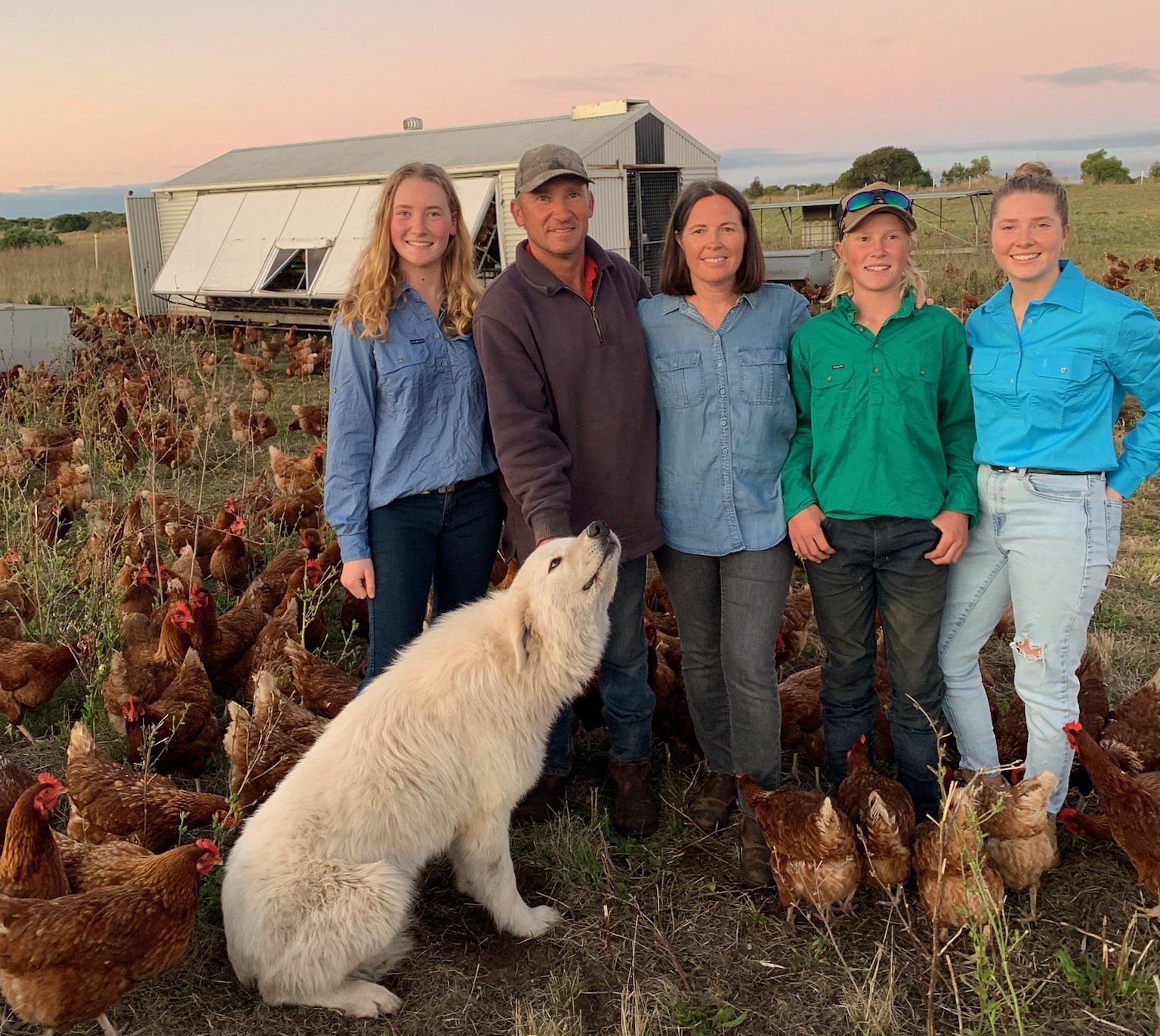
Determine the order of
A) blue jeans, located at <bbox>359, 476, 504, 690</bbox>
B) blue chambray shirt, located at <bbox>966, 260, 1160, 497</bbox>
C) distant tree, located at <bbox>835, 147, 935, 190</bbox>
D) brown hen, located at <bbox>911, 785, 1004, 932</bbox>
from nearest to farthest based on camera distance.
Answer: brown hen, located at <bbox>911, 785, 1004, 932</bbox> → blue chambray shirt, located at <bbox>966, 260, 1160, 497</bbox> → blue jeans, located at <bbox>359, 476, 504, 690</bbox> → distant tree, located at <bbox>835, 147, 935, 190</bbox>

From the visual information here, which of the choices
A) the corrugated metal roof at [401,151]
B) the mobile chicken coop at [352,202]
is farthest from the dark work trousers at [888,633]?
the corrugated metal roof at [401,151]

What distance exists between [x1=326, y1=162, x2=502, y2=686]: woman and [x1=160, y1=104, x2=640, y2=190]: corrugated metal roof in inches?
563

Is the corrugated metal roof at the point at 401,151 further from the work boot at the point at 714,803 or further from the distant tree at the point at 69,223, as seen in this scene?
the distant tree at the point at 69,223

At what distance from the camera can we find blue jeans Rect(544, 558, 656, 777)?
3926mm

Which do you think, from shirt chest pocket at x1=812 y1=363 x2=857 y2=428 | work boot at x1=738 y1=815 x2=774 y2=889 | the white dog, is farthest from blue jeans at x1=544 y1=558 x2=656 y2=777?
shirt chest pocket at x1=812 y1=363 x2=857 y2=428

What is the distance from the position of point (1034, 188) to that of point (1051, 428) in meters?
0.90

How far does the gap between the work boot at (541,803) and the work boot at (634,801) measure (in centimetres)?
31

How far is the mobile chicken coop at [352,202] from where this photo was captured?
1753cm

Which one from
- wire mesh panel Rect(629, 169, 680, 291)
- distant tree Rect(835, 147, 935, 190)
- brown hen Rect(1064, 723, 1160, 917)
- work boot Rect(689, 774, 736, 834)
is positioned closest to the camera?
brown hen Rect(1064, 723, 1160, 917)

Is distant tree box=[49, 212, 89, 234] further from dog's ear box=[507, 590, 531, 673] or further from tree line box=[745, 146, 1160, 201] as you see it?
dog's ear box=[507, 590, 531, 673]

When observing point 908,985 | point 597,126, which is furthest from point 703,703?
point 597,126

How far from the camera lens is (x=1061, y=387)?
328 centimetres

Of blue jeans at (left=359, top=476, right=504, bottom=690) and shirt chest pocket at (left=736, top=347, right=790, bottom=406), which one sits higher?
shirt chest pocket at (left=736, top=347, right=790, bottom=406)

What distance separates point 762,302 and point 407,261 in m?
1.49
